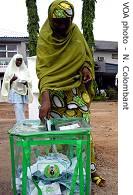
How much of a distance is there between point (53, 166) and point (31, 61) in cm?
764

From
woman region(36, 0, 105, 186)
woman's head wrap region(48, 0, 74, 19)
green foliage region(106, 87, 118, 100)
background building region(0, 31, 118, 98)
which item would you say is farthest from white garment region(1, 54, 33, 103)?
background building region(0, 31, 118, 98)

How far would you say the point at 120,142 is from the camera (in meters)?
2.11

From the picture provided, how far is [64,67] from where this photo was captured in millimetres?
4254

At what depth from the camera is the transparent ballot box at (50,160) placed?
10.9ft

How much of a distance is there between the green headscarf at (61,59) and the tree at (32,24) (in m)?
22.3

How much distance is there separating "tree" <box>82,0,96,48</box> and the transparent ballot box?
24262 mm

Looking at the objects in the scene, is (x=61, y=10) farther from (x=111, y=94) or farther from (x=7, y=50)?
(x=7, y=50)

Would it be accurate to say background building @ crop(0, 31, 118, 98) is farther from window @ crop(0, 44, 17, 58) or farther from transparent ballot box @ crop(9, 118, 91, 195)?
transparent ballot box @ crop(9, 118, 91, 195)

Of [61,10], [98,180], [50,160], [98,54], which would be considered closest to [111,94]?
[98,54]

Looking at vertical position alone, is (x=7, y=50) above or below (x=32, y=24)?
below

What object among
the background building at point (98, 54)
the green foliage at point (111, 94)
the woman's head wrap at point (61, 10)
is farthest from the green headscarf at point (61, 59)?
the background building at point (98, 54)

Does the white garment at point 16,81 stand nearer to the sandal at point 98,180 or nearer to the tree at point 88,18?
the sandal at point 98,180

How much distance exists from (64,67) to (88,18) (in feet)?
81.5

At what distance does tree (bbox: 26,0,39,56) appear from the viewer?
26894mm
